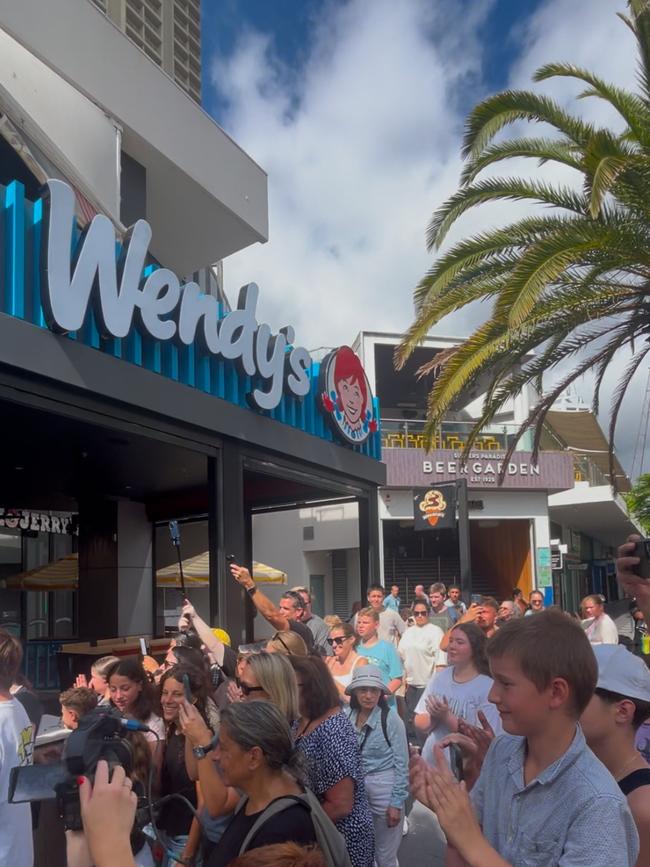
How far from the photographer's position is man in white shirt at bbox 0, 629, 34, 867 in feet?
11.4

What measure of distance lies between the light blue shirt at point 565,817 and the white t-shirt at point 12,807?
2.24m

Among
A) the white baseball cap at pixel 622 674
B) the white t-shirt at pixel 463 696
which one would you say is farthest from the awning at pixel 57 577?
the white baseball cap at pixel 622 674

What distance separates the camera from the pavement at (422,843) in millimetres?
6262

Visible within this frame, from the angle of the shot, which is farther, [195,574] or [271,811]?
[195,574]

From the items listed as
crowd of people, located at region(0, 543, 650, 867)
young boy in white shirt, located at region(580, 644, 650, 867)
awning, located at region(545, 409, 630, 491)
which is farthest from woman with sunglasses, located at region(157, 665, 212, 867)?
awning, located at region(545, 409, 630, 491)

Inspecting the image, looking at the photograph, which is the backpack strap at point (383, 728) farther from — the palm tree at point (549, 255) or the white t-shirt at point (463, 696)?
the palm tree at point (549, 255)

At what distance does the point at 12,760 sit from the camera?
354cm

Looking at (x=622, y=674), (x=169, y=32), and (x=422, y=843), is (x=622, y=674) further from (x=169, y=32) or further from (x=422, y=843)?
(x=169, y=32)

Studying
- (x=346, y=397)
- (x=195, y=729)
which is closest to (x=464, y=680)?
(x=195, y=729)

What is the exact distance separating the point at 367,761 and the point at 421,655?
187 inches

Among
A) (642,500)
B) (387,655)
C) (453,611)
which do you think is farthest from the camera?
(642,500)

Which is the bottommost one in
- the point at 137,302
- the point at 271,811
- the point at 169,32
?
the point at 271,811

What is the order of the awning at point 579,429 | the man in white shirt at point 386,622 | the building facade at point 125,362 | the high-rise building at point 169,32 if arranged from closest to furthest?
the building facade at point 125,362
the man in white shirt at point 386,622
the high-rise building at point 169,32
the awning at point 579,429

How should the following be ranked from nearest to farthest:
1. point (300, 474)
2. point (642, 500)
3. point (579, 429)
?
1. point (300, 474)
2. point (642, 500)
3. point (579, 429)
